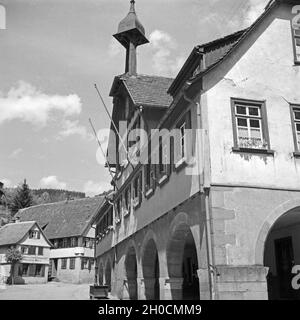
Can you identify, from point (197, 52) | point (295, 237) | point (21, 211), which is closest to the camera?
point (197, 52)

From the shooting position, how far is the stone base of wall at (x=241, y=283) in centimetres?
1047

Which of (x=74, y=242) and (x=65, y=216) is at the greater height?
(x=65, y=216)

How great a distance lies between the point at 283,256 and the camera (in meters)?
15.2

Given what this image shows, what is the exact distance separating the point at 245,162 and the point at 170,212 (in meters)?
3.79

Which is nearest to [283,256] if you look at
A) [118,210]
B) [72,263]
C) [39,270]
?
[118,210]

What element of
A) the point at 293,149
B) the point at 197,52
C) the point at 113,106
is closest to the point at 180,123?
the point at 197,52

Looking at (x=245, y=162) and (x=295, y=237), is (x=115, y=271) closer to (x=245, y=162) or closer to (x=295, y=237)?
(x=295, y=237)

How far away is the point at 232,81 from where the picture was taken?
12.5 meters

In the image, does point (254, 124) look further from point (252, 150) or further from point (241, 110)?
point (252, 150)

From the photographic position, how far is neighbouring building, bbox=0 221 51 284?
51.4 meters

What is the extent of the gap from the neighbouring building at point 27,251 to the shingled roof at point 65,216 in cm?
398

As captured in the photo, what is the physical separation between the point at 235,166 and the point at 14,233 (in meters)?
48.5

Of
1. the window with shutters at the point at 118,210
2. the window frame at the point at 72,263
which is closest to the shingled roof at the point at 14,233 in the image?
the window frame at the point at 72,263

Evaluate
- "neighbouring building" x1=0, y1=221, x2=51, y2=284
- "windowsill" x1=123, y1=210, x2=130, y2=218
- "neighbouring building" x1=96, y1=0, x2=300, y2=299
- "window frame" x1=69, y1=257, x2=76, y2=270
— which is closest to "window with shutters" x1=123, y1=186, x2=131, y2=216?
"windowsill" x1=123, y1=210, x2=130, y2=218
